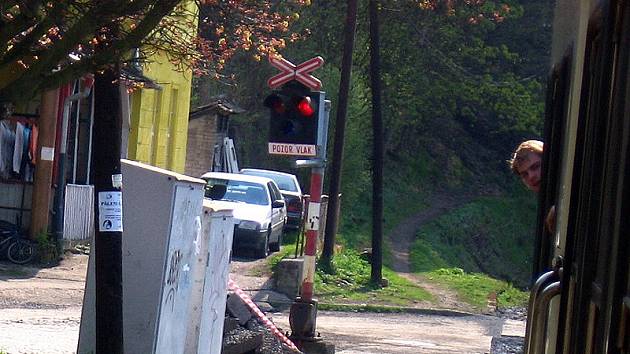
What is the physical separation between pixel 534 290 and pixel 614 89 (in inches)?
41.7

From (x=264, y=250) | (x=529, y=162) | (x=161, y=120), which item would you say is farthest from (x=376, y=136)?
(x=529, y=162)

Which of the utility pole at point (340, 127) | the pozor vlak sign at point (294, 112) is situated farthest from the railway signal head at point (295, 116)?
the utility pole at point (340, 127)

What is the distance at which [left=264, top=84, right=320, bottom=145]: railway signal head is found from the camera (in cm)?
1367

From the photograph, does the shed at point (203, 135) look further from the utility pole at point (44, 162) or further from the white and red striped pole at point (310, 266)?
the white and red striped pole at point (310, 266)

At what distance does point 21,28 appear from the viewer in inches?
267

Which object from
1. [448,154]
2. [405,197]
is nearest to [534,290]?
[405,197]

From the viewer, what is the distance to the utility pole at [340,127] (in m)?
22.5

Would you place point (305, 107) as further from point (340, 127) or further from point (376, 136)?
point (376, 136)

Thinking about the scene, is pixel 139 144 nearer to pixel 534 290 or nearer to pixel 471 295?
pixel 471 295

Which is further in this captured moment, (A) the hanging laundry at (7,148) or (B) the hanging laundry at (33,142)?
(B) the hanging laundry at (33,142)

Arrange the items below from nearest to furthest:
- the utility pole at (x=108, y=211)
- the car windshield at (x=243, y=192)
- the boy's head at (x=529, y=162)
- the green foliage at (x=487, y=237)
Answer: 1. the boy's head at (x=529, y=162)
2. the utility pole at (x=108, y=211)
3. the car windshield at (x=243, y=192)
4. the green foliage at (x=487, y=237)

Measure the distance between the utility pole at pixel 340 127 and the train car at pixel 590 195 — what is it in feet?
59.7

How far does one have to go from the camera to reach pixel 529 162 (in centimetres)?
540

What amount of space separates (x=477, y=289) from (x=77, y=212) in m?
9.72
